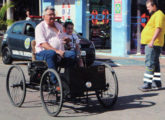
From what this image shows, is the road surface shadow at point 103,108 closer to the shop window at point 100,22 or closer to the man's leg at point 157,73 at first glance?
the man's leg at point 157,73

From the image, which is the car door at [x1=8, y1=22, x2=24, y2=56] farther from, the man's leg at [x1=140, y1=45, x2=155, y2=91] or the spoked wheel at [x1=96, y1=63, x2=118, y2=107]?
the spoked wheel at [x1=96, y1=63, x2=118, y2=107]

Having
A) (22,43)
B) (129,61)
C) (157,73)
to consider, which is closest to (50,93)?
(157,73)

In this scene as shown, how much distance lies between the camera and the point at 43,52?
609 centimetres

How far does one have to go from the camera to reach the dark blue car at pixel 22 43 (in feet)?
37.8

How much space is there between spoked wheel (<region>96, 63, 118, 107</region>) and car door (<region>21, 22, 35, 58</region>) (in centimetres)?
536

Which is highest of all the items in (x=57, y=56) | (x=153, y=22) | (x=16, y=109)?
(x=153, y=22)

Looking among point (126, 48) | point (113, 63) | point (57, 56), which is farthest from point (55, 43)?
point (126, 48)

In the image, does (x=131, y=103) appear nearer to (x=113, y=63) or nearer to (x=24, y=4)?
(x=113, y=63)

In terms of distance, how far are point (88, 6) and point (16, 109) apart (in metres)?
11.0

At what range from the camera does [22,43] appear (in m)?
11.8

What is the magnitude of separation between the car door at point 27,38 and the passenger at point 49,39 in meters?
5.08

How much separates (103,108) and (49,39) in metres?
1.49

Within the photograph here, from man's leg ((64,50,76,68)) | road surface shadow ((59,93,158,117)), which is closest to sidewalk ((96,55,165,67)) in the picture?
road surface shadow ((59,93,158,117))

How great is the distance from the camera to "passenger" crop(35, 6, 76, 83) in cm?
608
